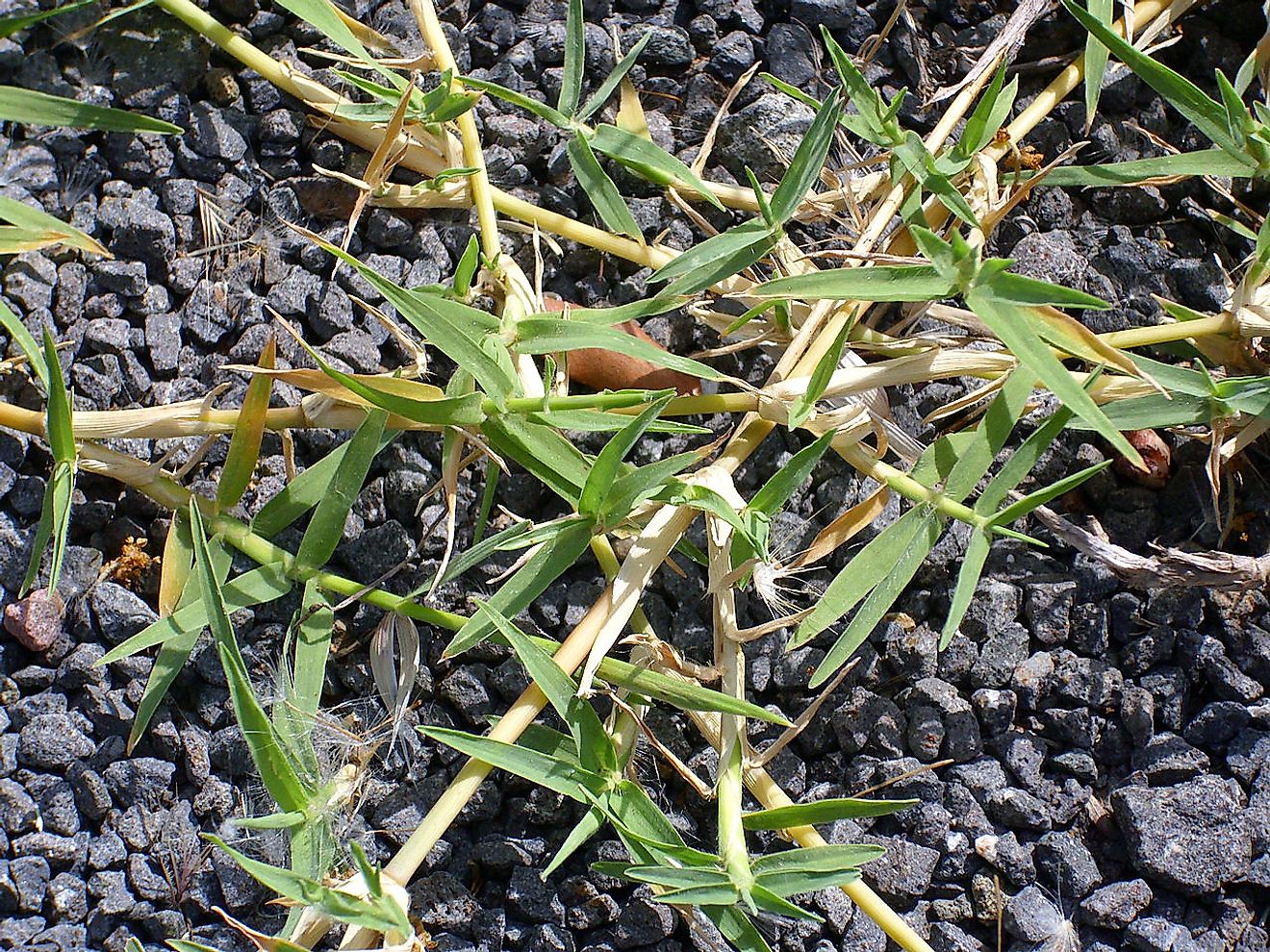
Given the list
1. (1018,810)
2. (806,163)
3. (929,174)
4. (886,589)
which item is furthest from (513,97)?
(1018,810)

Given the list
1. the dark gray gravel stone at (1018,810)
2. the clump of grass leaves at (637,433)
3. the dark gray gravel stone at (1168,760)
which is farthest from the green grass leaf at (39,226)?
the dark gray gravel stone at (1168,760)

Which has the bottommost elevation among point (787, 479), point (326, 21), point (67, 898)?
point (67, 898)

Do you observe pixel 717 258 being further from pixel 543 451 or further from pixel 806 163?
pixel 543 451

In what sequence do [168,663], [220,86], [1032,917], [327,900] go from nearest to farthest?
1. [327,900]
2. [168,663]
3. [1032,917]
4. [220,86]

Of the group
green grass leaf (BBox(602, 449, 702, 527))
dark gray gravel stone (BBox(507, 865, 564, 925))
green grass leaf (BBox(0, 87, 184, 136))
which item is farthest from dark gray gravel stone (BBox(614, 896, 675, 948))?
green grass leaf (BBox(0, 87, 184, 136))

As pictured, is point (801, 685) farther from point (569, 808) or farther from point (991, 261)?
point (991, 261)

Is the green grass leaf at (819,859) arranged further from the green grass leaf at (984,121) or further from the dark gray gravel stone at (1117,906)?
the green grass leaf at (984,121)
